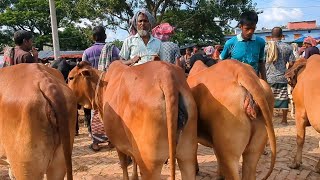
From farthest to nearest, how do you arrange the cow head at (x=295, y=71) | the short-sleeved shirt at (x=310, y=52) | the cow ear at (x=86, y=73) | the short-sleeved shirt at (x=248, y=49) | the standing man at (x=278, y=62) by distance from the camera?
the short-sleeved shirt at (x=310, y=52) → the standing man at (x=278, y=62) → the cow head at (x=295, y=71) → the cow ear at (x=86, y=73) → the short-sleeved shirt at (x=248, y=49)

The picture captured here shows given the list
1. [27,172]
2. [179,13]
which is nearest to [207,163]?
[27,172]

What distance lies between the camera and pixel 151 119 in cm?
325

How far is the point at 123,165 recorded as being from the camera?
472 centimetres

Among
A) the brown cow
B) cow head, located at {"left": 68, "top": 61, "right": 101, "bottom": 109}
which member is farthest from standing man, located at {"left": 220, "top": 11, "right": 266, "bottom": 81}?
cow head, located at {"left": 68, "top": 61, "right": 101, "bottom": 109}

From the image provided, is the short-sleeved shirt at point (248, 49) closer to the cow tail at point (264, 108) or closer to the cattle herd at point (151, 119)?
the cattle herd at point (151, 119)

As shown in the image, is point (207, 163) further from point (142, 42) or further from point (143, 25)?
point (143, 25)

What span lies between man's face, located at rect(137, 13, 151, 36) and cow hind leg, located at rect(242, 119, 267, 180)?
2.03 meters

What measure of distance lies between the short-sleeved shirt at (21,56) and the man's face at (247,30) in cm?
310

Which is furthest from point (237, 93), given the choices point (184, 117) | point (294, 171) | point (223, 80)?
point (294, 171)

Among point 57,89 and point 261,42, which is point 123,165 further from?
point 261,42

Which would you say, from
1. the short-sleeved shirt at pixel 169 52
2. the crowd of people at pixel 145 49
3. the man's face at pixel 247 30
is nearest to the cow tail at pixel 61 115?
the crowd of people at pixel 145 49

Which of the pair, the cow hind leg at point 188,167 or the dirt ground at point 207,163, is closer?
the cow hind leg at point 188,167

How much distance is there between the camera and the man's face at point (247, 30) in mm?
4938

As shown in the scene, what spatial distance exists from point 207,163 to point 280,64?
3.72 meters
